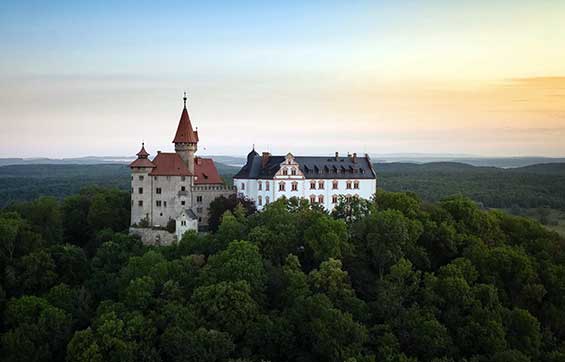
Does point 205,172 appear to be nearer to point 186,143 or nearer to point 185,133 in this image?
point 186,143

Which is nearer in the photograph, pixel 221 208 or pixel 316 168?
pixel 221 208

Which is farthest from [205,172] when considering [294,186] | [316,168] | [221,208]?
[316,168]

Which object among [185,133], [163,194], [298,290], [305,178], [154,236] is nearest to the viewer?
[298,290]

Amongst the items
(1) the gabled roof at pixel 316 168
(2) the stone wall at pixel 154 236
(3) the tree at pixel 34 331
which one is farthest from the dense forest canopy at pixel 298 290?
(1) the gabled roof at pixel 316 168

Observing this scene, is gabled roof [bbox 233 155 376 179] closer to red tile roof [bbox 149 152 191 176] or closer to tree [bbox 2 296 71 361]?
red tile roof [bbox 149 152 191 176]

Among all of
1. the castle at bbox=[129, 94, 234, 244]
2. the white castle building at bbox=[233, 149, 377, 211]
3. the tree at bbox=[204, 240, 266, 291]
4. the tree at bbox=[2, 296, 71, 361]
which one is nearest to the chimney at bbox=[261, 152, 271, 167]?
the white castle building at bbox=[233, 149, 377, 211]
